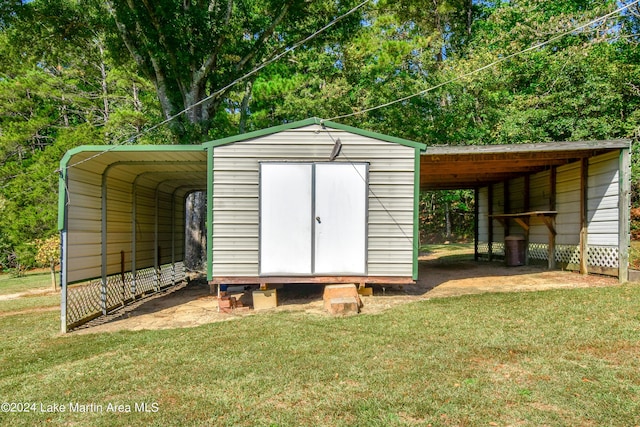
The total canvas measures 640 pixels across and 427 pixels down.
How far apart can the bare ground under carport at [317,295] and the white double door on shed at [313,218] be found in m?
0.73

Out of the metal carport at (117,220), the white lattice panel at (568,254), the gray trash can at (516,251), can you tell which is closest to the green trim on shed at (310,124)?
the metal carport at (117,220)

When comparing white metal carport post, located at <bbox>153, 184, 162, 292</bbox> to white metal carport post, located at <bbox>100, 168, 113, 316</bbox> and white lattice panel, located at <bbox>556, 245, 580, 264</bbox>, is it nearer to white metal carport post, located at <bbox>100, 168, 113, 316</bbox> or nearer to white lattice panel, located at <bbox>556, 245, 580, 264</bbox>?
white metal carport post, located at <bbox>100, 168, 113, 316</bbox>

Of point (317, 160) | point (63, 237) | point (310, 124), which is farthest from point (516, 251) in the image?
point (63, 237)

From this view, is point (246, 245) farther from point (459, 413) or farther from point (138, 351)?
point (459, 413)

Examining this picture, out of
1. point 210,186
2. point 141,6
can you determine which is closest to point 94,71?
point 141,6

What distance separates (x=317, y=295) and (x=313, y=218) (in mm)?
1718

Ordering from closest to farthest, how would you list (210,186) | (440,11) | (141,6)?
(210,186)
(141,6)
(440,11)

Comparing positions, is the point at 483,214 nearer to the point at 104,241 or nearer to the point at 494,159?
the point at 494,159

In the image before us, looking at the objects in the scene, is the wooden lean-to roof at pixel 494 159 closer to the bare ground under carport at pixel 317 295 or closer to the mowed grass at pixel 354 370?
the bare ground under carport at pixel 317 295

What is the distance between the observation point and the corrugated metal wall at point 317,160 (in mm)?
7180

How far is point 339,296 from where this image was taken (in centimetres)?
671

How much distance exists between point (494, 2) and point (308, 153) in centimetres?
2472

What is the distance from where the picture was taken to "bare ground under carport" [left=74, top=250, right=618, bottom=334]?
6.67 m

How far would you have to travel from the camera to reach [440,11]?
24.9 metres
